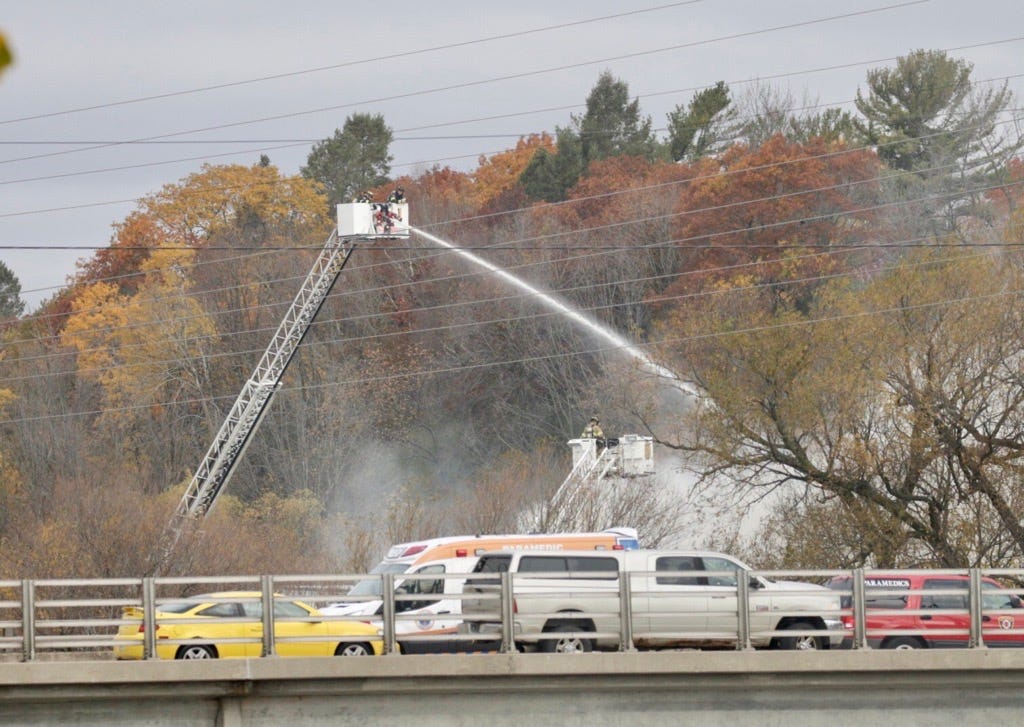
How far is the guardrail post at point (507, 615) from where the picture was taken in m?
21.4

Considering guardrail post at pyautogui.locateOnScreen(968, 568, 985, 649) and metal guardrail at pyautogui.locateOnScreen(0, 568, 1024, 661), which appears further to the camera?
guardrail post at pyautogui.locateOnScreen(968, 568, 985, 649)

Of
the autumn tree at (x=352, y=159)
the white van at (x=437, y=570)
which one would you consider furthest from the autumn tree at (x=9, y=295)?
the white van at (x=437, y=570)

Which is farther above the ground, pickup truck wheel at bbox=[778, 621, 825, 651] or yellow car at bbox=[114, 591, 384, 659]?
yellow car at bbox=[114, 591, 384, 659]

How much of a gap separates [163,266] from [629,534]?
61008 mm

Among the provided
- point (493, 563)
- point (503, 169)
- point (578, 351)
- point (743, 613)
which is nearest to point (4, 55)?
point (743, 613)

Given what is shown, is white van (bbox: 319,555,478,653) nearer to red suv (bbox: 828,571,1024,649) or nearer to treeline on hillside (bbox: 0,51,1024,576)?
red suv (bbox: 828,571,1024,649)

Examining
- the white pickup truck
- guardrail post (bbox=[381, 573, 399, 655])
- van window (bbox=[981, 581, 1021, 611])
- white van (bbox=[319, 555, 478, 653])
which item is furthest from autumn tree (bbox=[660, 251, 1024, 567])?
→ guardrail post (bbox=[381, 573, 399, 655])

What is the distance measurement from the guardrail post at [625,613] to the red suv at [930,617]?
279 centimetres

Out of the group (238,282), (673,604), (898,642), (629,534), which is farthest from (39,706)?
(238,282)

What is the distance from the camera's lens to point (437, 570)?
98.3 ft

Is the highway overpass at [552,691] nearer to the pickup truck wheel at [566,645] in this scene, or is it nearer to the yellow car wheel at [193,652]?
the pickup truck wheel at [566,645]

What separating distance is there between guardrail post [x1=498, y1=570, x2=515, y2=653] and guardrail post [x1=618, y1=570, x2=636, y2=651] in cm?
134

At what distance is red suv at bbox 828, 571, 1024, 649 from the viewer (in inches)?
882

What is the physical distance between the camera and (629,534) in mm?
33500
